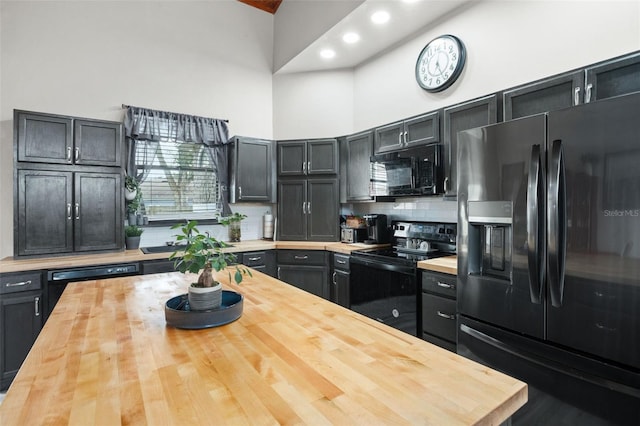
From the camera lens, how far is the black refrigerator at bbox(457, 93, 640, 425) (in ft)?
4.62

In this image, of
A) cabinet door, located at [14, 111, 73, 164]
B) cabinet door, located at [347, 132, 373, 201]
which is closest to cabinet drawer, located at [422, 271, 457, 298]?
cabinet door, located at [347, 132, 373, 201]

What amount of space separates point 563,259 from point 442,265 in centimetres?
86

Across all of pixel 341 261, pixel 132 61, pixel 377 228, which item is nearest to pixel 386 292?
pixel 341 261

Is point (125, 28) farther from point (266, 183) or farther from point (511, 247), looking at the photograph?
point (511, 247)

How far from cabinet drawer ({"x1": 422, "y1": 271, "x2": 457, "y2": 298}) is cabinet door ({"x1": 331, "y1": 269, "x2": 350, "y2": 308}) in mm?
1063

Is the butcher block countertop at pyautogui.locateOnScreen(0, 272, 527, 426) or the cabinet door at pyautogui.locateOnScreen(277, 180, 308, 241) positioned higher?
the cabinet door at pyautogui.locateOnScreen(277, 180, 308, 241)

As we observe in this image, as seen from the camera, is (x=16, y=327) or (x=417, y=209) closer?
(x=16, y=327)

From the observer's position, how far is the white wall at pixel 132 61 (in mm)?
3002

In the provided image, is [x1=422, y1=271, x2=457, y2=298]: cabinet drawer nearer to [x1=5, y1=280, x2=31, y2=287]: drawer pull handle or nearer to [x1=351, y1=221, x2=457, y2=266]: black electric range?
[x1=351, y1=221, x2=457, y2=266]: black electric range

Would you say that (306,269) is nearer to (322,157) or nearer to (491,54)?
(322,157)

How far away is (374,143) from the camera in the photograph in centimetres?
351

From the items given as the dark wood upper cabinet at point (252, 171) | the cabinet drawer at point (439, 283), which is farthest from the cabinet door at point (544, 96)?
the dark wood upper cabinet at point (252, 171)

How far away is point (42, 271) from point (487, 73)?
400cm

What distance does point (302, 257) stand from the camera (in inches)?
147
